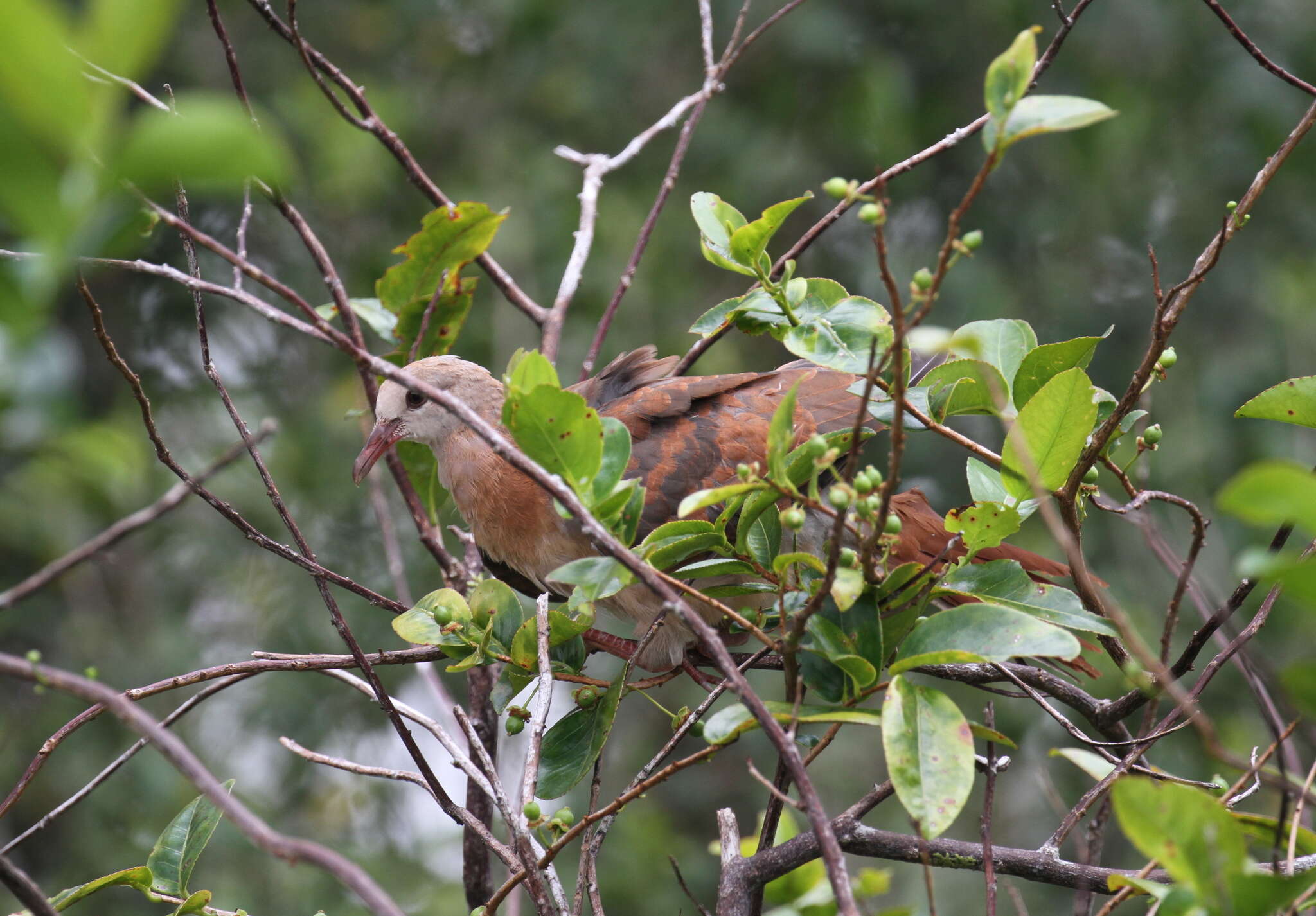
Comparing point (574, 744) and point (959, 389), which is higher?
point (959, 389)

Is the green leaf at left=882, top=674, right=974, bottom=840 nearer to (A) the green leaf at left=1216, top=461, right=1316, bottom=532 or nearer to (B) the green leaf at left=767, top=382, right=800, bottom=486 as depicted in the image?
(B) the green leaf at left=767, top=382, right=800, bottom=486

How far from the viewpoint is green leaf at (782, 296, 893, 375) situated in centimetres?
150

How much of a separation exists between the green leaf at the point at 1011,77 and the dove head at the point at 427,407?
178 cm

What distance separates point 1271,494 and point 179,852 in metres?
1.42

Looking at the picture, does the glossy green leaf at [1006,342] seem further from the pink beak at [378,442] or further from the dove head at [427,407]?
the pink beak at [378,442]

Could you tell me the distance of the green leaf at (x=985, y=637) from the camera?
120cm

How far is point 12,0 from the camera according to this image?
65 centimetres

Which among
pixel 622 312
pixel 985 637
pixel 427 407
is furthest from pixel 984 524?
pixel 622 312

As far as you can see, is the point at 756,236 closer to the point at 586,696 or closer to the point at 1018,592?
the point at 1018,592

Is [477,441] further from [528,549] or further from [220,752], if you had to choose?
[220,752]

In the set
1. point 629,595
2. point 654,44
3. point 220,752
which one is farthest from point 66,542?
point 654,44

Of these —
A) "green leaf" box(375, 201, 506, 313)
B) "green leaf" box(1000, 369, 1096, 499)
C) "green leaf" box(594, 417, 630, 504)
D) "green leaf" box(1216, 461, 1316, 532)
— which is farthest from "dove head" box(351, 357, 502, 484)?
"green leaf" box(1216, 461, 1316, 532)

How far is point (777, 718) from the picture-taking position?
1.35 m

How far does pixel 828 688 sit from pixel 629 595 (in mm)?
1206
